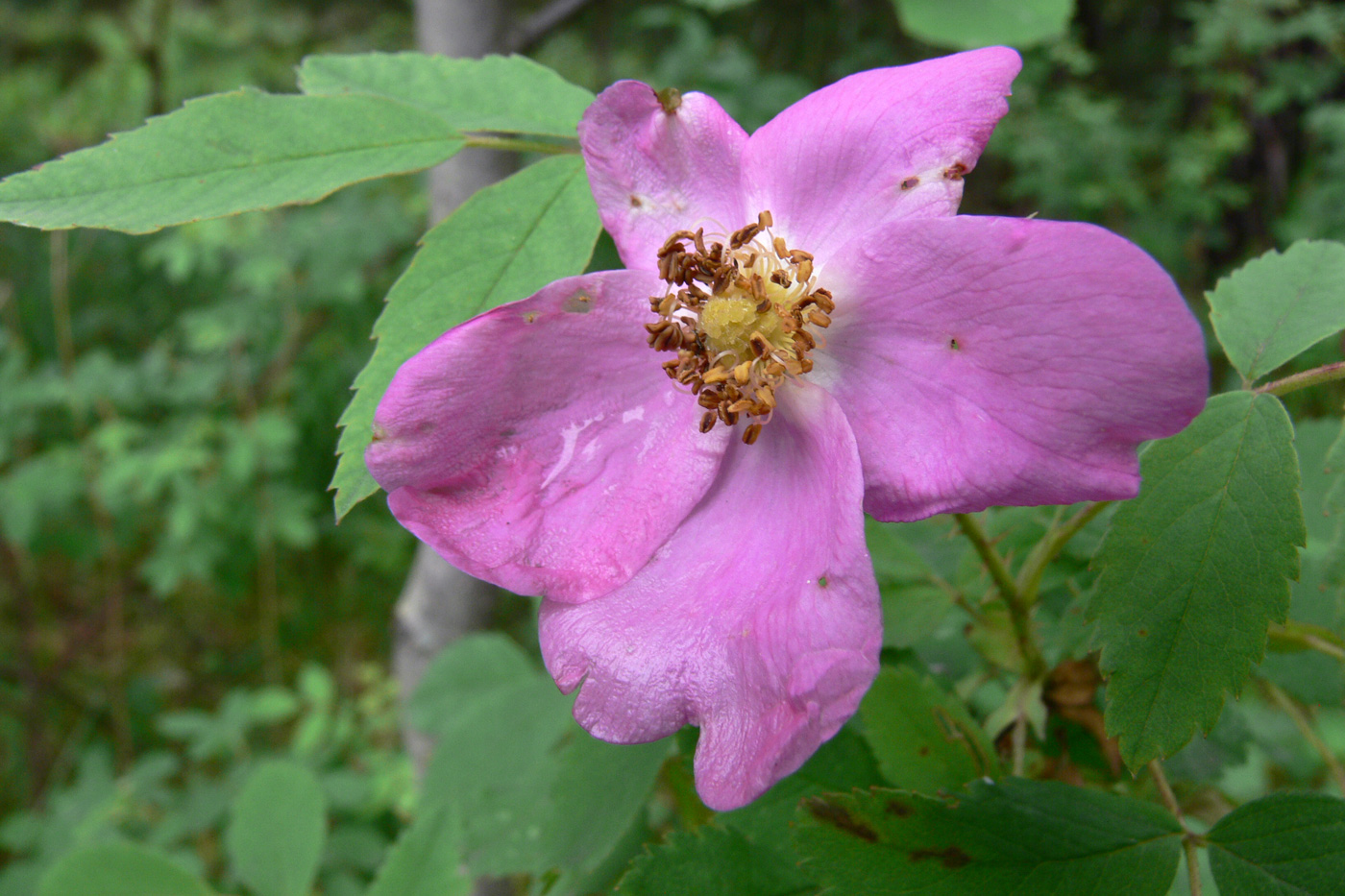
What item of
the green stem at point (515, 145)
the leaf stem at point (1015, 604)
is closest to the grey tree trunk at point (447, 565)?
the green stem at point (515, 145)


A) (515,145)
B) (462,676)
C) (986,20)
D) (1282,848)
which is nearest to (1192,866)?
(1282,848)

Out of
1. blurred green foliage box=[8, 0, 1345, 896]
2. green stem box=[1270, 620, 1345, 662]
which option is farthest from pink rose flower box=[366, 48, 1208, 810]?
blurred green foliage box=[8, 0, 1345, 896]

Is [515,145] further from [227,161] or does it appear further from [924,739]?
[924,739]

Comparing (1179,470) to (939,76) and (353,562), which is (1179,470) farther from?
(353,562)

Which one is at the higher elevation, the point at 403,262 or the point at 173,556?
the point at 403,262

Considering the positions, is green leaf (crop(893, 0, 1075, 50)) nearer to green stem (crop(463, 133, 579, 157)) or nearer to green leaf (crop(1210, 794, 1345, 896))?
green stem (crop(463, 133, 579, 157))

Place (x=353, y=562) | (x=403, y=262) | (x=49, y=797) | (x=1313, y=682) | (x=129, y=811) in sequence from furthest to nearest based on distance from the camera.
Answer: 1. (x=353, y=562)
2. (x=403, y=262)
3. (x=49, y=797)
4. (x=129, y=811)
5. (x=1313, y=682)

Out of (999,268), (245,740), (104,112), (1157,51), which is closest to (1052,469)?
(999,268)
